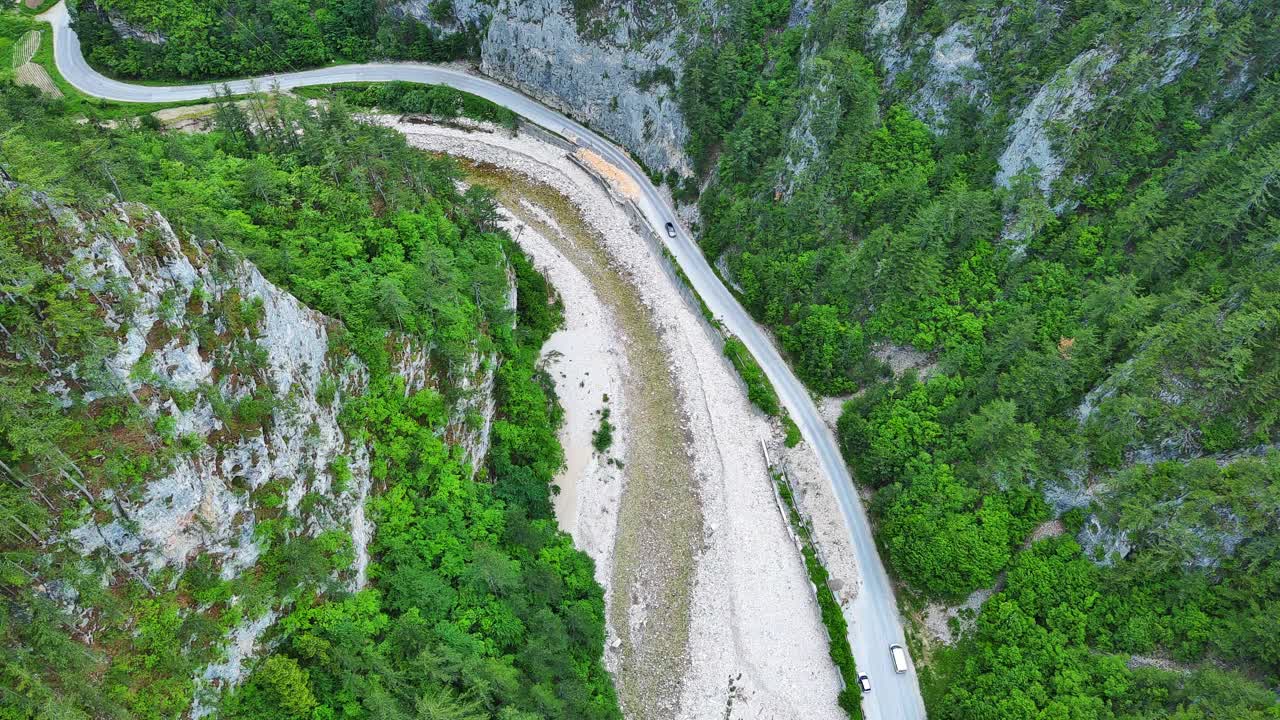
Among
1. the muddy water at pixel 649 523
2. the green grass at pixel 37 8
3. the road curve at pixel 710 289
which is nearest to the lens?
the road curve at pixel 710 289

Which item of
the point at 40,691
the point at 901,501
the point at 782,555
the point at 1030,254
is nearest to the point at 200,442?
the point at 40,691

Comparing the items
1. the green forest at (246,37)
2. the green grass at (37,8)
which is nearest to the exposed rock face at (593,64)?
the green forest at (246,37)

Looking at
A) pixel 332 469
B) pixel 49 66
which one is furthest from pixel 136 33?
pixel 332 469

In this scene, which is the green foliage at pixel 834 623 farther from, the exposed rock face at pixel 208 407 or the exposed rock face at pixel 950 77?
the exposed rock face at pixel 950 77

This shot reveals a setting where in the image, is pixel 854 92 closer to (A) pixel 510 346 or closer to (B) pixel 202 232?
(A) pixel 510 346

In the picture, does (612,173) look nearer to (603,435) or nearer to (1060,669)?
(603,435)

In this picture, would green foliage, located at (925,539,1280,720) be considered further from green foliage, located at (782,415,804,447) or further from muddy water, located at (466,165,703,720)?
muddy water, located at (466,165,703,720)

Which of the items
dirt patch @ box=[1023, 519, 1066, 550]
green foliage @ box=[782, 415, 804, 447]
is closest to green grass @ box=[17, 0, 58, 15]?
green foliage @ box=[782, 415, 804, 447]
